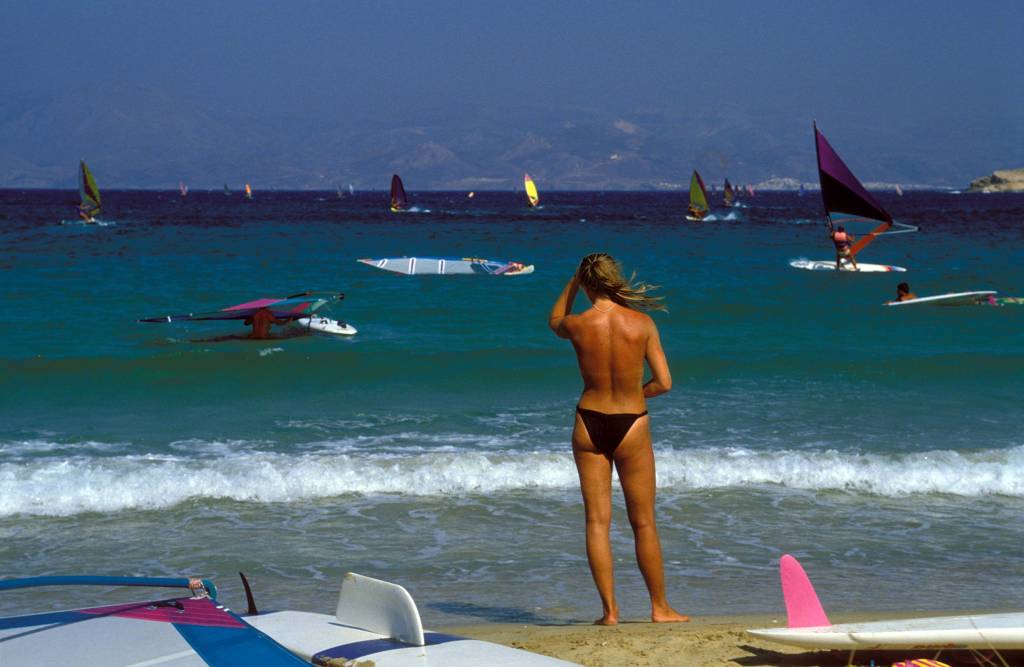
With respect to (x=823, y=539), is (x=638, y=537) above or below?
above

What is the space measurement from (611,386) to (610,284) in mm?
451

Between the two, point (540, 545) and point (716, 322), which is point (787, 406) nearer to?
point (540, 545)

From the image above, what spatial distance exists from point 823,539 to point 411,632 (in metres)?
4.32

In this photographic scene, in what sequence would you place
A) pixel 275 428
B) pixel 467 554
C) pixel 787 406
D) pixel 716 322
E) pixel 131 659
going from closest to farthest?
pixel 131 659, pixel 467 554, pixel 275 428, pixel 787 406, pixel 716 322

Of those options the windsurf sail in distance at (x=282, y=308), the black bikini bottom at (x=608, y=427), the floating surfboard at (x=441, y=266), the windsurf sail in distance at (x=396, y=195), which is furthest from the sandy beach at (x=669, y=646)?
the windsurf sail in distance at (x=396, y=195)

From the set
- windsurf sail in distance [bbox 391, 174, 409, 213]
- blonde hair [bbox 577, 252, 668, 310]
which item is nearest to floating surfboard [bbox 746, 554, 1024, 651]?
blonde hair [bbox 577, 252, 668, 310]

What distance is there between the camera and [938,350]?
1767 centimetres

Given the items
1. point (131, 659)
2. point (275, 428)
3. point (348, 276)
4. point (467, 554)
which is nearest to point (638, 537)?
point (467, 554)

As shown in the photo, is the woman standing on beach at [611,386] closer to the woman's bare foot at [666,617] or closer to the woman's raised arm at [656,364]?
the woman's raised arm at [656,364]

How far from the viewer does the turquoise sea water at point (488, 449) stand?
7.01 meters

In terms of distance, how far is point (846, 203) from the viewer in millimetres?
30281

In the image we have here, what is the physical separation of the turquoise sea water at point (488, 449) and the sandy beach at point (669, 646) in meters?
0.44

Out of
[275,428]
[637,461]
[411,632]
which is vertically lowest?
[275,428]

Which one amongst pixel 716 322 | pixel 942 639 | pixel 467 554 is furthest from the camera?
pixel 716 322
